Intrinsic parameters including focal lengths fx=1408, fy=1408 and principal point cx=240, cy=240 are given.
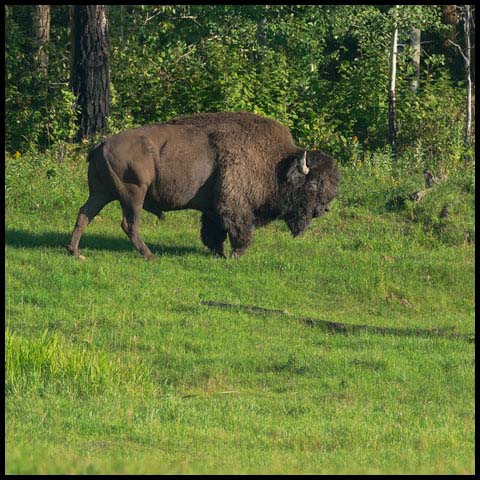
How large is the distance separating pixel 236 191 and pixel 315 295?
1926 mm

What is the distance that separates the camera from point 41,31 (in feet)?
80.9

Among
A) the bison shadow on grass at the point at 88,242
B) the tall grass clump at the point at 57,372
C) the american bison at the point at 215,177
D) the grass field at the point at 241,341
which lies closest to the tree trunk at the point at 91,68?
the grass field at the point at 241,341

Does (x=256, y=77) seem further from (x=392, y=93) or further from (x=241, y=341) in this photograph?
(x=241, y=341)

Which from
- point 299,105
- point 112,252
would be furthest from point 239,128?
point 299,105

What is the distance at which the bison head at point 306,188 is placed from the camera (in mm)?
17156

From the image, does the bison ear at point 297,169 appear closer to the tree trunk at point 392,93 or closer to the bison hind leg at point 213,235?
the bison hind leg at point 213,235

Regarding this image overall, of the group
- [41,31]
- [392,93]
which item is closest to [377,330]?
[392,93]

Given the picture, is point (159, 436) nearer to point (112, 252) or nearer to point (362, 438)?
point (362, 438)

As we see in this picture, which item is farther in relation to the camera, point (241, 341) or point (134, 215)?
point (134, 215)

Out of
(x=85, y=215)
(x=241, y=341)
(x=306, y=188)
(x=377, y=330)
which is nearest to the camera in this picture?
(x=241, y=341)

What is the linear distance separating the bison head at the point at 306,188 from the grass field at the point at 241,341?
0.43 m

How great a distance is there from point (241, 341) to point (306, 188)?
4.51 meters

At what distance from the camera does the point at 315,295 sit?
51.2 ft

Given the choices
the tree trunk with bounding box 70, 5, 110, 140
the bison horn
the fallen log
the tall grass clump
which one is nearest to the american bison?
the bison horn
